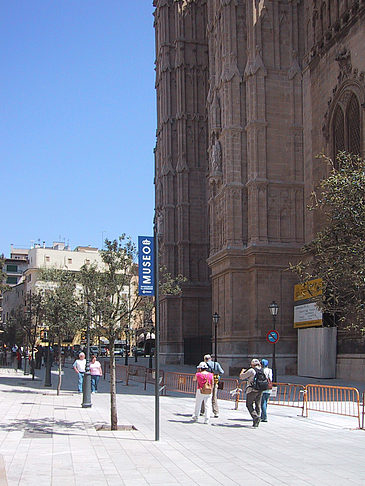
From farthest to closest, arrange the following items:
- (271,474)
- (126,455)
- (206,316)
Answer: (206,316) < (126,455) < (271,474)

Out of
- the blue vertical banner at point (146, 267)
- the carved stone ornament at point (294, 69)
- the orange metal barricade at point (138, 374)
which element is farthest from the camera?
the carved stone ornament at point (294, 69)

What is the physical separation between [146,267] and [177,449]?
3.80 meters

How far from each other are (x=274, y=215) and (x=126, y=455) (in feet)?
95.0

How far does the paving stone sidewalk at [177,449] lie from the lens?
9820 millimetres

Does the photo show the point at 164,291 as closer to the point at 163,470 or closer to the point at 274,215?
the point at 163,470

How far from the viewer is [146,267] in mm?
14109

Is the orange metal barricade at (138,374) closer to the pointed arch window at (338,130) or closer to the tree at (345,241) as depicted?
the pointed arch window at (338,130)

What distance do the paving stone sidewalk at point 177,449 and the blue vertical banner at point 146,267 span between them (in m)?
3.10

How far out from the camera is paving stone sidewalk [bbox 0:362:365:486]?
982cm

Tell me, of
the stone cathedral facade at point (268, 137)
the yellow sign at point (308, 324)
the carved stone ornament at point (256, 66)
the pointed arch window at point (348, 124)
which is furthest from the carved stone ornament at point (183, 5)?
the yellow sign at point (308, 324)

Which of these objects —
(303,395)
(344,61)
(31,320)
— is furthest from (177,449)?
(31,320)

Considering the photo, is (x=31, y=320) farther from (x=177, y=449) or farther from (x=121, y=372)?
(x=177, y=449)

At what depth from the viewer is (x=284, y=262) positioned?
3884cm

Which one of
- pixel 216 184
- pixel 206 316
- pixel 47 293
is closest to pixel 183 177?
pixel 206 316
